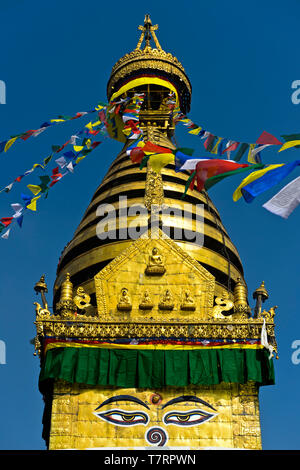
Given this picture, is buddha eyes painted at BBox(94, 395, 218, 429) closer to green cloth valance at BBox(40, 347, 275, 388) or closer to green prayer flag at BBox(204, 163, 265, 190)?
green cloth valance at BBox(40, 347, 275, 388)

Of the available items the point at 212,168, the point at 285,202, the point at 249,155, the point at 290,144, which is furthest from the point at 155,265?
the point at 285,202

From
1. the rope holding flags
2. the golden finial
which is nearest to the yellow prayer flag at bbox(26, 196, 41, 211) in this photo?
the rope holding flags

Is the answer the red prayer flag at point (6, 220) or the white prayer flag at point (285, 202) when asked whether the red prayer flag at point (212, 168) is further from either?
the red prayer flag at point (6, 220)

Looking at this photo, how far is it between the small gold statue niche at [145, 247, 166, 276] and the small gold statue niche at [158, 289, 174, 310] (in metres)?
0.57

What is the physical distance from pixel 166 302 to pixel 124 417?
260 cm

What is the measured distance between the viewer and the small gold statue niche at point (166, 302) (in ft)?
51.3

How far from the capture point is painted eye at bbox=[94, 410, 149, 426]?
14242 millimetres

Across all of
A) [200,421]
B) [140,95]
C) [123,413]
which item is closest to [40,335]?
[123,413]

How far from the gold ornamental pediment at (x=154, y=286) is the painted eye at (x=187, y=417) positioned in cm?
188

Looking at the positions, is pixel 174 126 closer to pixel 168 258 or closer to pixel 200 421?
pixel 168 258

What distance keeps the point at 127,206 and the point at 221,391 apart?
6161 mm

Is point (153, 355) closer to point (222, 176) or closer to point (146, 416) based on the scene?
point (146, 416)

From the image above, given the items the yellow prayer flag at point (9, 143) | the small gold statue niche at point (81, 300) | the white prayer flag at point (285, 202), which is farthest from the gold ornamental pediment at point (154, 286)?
the white prayer flag at point (285, 202)

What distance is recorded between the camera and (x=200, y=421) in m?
14.3
